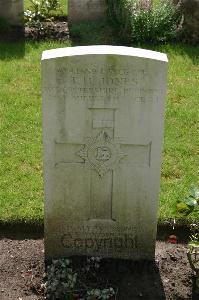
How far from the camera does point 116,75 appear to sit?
414cm

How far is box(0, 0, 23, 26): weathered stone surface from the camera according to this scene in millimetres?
9383

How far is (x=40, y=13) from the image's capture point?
975 cm

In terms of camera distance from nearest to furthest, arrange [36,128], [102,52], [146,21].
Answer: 1. [102,52]
2. [36,128]
3. [146,21]

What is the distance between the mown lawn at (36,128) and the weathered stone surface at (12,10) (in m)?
0.58

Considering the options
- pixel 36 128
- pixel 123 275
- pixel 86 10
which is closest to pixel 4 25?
pixel 86 10

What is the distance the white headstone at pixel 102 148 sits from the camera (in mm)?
4129

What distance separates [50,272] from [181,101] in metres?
3.63

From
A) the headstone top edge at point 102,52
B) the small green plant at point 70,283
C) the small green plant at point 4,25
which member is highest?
the small green plant at point 4,25

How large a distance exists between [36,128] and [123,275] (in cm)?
269

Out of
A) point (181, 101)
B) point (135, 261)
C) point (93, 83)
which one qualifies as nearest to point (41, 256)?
point (135, 261)

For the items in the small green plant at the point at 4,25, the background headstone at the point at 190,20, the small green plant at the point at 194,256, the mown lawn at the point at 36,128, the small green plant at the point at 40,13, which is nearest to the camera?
the small green plant at the point at 194,256

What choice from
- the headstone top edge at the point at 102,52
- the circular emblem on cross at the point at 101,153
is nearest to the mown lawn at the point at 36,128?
the circular emblem on cross at the point at 101,153

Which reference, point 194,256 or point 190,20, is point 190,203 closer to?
point 194,256

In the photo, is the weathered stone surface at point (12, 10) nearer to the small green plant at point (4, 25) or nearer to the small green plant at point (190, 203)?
the small green plant at point (4, 25)
